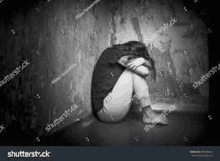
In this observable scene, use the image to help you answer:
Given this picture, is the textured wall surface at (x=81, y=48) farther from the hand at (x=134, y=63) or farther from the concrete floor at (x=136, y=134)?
the hand at (x=134, y=63)

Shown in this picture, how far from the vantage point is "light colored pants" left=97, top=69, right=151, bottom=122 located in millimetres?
1163

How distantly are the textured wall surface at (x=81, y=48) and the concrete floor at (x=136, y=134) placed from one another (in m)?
0.11

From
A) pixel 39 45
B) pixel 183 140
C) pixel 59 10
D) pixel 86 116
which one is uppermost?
pixel 59 10

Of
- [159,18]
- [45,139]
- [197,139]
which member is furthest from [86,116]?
[159,18]

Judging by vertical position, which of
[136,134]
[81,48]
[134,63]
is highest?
[81,48]

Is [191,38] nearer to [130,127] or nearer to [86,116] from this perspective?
[130,127]

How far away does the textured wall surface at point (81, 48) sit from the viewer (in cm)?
83

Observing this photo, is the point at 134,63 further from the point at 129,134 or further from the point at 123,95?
the point at 129,134

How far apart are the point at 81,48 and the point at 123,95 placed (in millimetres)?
521

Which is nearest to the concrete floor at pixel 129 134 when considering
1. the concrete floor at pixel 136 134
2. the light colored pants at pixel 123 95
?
the concrete floor at pixel 136 134

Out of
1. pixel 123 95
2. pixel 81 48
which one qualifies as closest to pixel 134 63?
pixel 123 95

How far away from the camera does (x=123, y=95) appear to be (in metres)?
1.17

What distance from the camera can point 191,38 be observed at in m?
1.77

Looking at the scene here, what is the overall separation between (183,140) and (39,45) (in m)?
1.06
